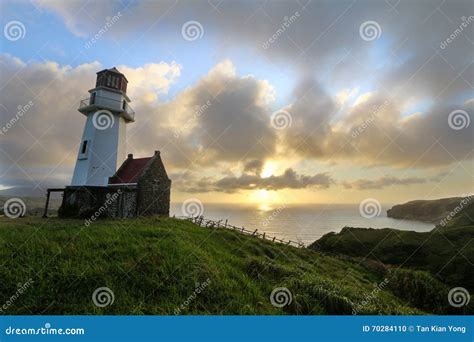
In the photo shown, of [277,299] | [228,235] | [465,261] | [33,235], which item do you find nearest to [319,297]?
[277,299]

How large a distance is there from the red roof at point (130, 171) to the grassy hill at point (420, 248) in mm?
27993

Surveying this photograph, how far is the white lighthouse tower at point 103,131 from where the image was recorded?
21.2 meters

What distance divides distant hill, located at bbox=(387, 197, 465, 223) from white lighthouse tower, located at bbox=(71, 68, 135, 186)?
433 ft

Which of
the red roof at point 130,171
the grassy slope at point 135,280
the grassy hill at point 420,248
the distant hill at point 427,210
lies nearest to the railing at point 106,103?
the red roof at point 130,171

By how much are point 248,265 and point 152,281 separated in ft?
15.2

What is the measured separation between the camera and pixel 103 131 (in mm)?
22094

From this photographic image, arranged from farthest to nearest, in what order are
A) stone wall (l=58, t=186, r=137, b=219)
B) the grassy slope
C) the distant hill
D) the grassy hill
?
the distant hill → the grassy hill → stone wall (l=58, t=186, r=137, b=219) → the grassy slope

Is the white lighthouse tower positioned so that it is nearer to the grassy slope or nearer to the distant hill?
the grassy slope

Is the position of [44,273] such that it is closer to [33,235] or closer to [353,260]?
[33,235]

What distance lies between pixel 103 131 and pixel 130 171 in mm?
4288

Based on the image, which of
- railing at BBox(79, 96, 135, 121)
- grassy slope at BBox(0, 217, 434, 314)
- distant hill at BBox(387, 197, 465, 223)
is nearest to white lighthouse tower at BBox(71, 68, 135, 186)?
railing at BBox(79, 96, 135, 121)

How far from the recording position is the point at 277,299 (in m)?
8.16

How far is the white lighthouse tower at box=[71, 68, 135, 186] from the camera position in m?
21.2

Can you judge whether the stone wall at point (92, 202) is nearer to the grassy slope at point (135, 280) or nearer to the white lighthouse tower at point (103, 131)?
the white lighthouse tower at point (103, 131)
